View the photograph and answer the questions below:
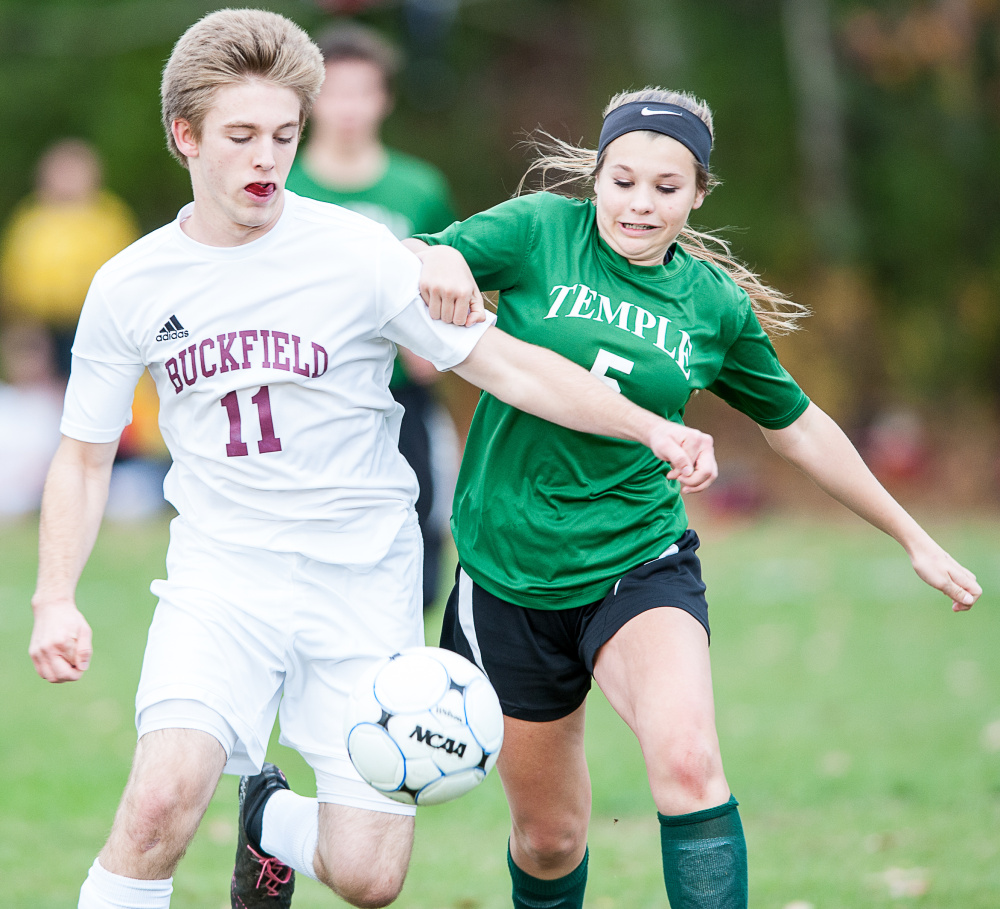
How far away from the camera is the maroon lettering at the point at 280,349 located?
3.42 meters

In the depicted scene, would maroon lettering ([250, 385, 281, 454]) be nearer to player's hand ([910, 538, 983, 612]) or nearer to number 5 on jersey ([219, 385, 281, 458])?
number 5 on jersey ([219, 385, 281, 458])

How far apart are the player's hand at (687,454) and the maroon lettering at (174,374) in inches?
46.7

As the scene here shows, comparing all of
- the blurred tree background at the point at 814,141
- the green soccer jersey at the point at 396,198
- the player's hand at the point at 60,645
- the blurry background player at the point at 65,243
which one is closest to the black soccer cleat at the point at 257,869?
the player's hand at the point at 60,645

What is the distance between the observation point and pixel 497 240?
3.49 meters

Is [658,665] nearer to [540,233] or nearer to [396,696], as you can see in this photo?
[396,696]

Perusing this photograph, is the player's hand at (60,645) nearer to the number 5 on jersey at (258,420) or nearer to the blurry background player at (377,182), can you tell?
the number 5 on jersey at (258,420)

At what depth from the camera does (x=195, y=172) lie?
341 centimetres

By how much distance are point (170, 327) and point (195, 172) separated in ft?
1.26

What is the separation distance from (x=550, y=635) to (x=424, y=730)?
499 millimetres

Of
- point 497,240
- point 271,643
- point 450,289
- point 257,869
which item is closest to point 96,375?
point 271,643

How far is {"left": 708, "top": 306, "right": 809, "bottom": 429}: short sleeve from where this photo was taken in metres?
3.67

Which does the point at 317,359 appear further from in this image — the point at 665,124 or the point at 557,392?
the point at 665,124

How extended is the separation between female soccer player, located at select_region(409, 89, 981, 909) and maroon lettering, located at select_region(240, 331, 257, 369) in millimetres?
439

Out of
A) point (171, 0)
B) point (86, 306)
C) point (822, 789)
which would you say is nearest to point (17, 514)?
point (171, 0)
